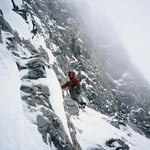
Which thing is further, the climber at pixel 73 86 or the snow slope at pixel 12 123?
the climber at pixel 73 86

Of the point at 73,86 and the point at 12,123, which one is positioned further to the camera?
the point at 73,86

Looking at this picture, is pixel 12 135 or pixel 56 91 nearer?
pixel 12 135

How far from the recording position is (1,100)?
923cm

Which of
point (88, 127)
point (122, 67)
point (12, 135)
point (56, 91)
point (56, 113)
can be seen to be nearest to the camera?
point (12, 135)

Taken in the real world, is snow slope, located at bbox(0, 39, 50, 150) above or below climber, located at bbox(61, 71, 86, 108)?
below

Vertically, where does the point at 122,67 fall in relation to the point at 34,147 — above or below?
above

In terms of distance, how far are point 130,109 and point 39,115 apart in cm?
9200

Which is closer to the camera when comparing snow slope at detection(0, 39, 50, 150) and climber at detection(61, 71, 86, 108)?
snow slope at detection(0, 39, 50, 150)

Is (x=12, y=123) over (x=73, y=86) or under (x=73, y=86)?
under

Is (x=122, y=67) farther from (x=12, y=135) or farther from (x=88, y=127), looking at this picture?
(x=12, y=135)

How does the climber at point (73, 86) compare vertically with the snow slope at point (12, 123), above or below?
above

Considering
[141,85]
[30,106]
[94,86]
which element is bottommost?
[30,106]

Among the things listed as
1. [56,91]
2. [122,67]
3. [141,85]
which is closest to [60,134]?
[56,91]

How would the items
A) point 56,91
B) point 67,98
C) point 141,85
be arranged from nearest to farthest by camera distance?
point 56,91 < point 67,98 < point 141,85
